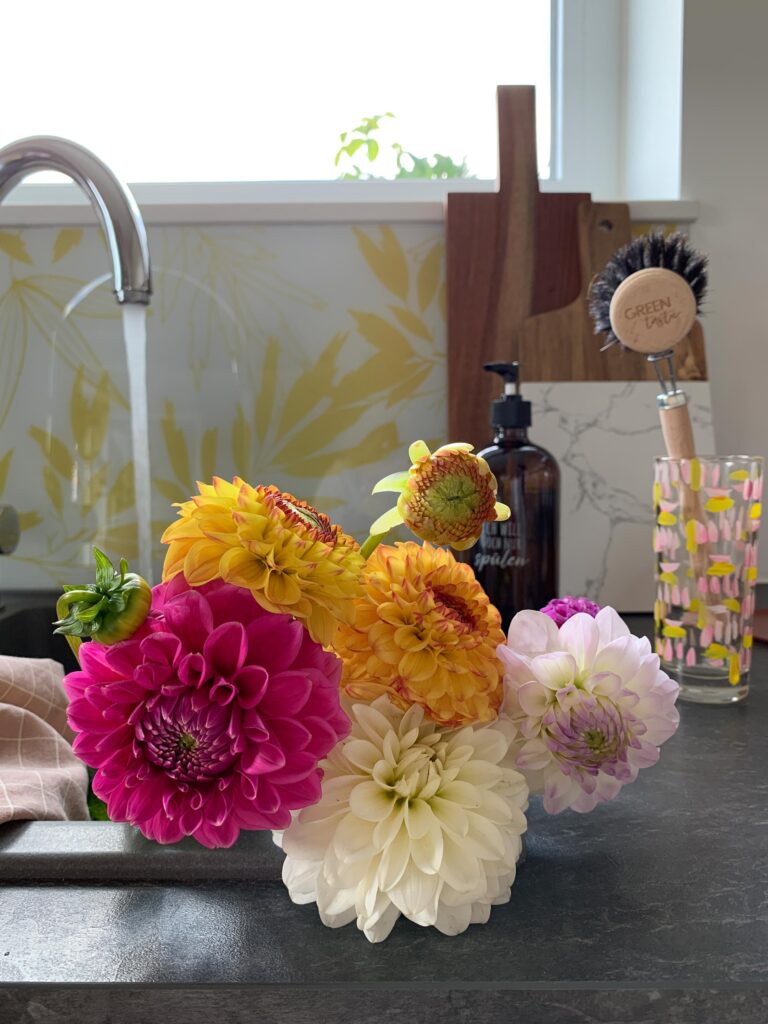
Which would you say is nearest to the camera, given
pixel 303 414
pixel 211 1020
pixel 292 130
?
pixel 211 1020

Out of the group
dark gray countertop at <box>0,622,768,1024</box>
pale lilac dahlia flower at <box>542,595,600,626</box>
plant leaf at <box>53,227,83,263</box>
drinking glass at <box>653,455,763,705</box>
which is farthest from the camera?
plant leaf at <box>53,227,83,263</box>

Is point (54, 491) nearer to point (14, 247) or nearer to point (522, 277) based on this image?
point (14, 247)

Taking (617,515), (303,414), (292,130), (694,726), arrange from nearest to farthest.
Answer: (694,726) → (617,515) → (303,414) → (292,130)

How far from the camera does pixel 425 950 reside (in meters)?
0.35

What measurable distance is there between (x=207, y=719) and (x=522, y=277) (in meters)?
0.85

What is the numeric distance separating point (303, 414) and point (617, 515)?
1.33ft

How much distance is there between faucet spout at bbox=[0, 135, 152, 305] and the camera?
0.76 m

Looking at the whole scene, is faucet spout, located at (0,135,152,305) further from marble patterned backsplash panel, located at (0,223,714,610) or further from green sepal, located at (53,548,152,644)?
green sepal, located at (53,548,152,644)

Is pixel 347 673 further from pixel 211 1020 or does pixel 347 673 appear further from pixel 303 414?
pixel 303 414

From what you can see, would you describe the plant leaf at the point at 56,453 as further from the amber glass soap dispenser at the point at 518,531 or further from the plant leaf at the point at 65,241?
the amber glass soap dispenser at the point at 518,531

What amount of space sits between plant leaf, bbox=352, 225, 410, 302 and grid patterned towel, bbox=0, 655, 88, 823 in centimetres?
67

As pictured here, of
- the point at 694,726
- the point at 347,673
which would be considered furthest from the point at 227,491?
the point at 694,726

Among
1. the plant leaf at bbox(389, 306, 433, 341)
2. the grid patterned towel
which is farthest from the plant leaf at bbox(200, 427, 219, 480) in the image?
the grid patterned towel

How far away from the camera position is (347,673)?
380 mm
